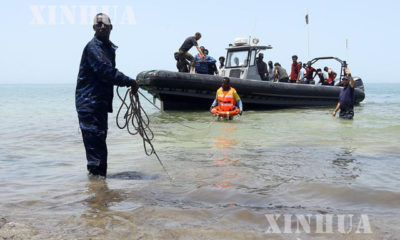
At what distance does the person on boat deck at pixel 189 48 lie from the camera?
12.7m

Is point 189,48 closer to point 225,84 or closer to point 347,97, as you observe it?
point 225,84

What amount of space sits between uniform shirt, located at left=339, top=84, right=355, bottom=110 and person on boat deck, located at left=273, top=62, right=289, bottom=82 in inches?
193

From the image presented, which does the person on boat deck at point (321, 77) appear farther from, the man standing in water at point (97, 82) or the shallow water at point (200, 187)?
the man standing in water at point (97, 82)

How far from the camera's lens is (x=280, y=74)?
1559 centimetres

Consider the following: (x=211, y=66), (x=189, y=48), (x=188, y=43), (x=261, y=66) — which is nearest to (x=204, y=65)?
(x=211, y=66)

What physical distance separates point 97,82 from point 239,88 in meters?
9.84

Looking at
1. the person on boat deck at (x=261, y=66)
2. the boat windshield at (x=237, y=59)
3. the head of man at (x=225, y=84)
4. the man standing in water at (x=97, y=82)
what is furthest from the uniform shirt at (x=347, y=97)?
the man standing in water at (x=97, y=82)

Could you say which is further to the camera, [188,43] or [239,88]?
[239,88]

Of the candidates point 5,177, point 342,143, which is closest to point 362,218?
point 5,177

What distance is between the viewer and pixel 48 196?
3.87 m

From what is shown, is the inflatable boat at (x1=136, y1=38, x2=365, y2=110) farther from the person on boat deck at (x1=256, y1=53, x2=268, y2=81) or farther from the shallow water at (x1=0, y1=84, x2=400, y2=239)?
the shallow water at (x1=0, y1=84, x2=400, y2=239)

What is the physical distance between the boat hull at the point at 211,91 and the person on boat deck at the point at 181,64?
580 millimetres

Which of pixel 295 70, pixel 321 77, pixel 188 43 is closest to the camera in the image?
pixel 188 43

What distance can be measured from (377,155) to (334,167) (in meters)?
1.10
